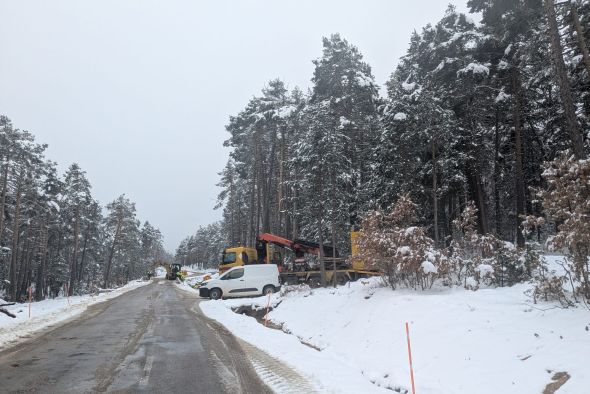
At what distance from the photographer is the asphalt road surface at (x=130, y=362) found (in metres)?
6.92

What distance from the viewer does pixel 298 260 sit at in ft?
83.9

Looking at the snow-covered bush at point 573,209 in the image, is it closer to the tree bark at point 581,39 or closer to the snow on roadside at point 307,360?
the snow on roadside at point 307,360

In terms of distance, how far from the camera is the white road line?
282 inches

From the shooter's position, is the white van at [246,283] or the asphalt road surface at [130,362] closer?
the asphalt road surface at [130,362]

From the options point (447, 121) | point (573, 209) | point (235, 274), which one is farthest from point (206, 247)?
point (573, 209)

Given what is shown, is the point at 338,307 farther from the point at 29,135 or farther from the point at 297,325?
the point at 29,135

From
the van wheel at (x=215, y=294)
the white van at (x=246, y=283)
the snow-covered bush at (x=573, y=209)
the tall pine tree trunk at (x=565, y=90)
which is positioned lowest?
the van wheel at (x=215, y=294)

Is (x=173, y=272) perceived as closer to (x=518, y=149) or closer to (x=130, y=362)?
(x=518, y=149)

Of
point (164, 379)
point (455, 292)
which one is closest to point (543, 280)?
point (455, 292)

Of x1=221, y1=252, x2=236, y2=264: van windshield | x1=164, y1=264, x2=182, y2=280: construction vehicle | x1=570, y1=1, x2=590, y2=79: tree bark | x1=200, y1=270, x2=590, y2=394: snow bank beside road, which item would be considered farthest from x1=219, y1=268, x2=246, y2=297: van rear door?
x1=164, y1=264, x2=182, y2=280: construction vehicle

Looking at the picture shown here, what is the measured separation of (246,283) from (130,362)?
1610 cm

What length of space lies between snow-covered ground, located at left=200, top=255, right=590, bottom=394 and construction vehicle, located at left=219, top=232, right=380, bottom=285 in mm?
10733

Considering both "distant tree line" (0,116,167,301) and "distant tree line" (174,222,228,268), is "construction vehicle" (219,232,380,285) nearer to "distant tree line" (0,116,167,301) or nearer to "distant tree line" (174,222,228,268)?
"distant tree line" (0,116,167,301)

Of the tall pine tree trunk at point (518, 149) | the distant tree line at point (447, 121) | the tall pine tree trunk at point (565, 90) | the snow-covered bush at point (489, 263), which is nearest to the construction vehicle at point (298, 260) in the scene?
the distant tree line at point (447, 121)
